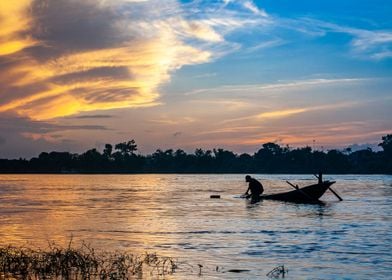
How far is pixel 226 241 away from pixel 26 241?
859 centimetres

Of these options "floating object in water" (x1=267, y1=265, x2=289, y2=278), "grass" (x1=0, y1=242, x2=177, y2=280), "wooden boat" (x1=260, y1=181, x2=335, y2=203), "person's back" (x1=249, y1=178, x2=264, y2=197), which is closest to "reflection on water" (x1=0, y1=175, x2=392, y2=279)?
"floating object in water" (x1=267, y1=265, x2=289, y2=278)

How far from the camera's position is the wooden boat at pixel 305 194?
159ft

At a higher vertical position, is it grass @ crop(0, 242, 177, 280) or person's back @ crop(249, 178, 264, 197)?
person's back @ crop(249, 178, 264, 197)

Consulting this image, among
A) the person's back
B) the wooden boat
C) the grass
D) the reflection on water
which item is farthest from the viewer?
the wooden boat

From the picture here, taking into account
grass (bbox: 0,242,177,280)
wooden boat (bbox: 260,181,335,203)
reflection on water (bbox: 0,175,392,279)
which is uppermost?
wooden boat (bbox: 260,181,335,203)

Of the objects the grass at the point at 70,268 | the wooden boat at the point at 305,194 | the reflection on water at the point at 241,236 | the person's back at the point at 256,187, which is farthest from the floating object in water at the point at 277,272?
the wooden boat at the point at 305,194

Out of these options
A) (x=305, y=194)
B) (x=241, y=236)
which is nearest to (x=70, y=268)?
(x=241, y=236)

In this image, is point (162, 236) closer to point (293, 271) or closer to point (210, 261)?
point (210, 261)

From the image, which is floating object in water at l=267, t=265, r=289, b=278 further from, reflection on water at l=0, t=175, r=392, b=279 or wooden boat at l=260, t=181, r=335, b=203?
wooden boat at l=260, t=181, r=335, b=203

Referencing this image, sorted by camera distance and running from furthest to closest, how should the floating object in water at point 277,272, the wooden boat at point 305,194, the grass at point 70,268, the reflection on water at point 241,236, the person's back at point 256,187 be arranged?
the wooden boat at point 305,194 → the person's back at point 256,187 → the reflection on water at point 241,236 → the floating object in water at point 277,272 → the grass at point 70,268

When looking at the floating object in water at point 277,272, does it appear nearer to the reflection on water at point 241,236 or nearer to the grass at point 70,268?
the reflection on water at point 241,236

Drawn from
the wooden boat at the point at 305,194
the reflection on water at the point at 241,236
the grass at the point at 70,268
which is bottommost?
the reflection on water at the point at 241,236

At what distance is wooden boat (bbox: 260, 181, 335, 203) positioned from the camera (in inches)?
1903

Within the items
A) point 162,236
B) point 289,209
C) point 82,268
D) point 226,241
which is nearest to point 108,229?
point 162,236
